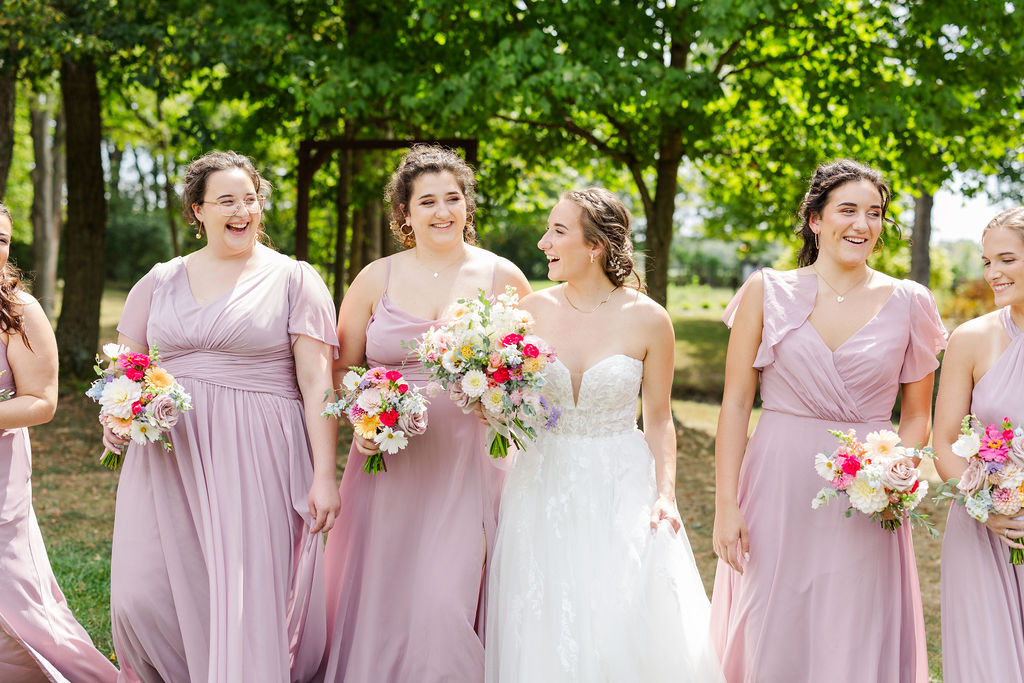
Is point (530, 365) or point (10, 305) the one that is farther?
point (10, 305)

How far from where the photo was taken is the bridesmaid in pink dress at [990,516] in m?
3.67

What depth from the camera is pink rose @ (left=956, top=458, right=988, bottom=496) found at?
3490 mm

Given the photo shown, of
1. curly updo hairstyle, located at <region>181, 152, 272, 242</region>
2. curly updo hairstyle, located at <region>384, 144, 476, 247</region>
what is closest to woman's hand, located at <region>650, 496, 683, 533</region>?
curly updo hairstyle, located at <region>384, 144, 476, 247</region>

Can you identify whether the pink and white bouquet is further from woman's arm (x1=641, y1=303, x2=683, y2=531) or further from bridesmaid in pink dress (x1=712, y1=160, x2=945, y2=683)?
bridesmaid in pink dress (x1=712, y1=160, x2=945, y2=683)

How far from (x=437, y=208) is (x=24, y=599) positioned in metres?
2.69

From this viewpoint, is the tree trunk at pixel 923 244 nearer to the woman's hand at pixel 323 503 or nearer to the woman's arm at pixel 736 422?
the woman's arm at pixel 736 422

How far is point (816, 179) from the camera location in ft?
13.7

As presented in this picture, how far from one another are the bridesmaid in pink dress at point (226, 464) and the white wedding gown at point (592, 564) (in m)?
0.93

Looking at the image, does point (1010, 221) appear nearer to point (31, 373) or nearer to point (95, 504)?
point (31, 373)

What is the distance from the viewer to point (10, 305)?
440cm

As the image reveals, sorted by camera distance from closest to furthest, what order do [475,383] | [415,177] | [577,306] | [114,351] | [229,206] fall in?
[475,383] < [114,351] < [229,206] < [577,306] < [415,177]

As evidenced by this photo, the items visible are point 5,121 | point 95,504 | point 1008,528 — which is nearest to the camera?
point 1008,528

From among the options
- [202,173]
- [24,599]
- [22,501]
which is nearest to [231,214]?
[202,173]

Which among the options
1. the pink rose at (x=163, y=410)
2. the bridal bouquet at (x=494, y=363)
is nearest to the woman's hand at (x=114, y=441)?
the pink rose at (x=163, y=410)
